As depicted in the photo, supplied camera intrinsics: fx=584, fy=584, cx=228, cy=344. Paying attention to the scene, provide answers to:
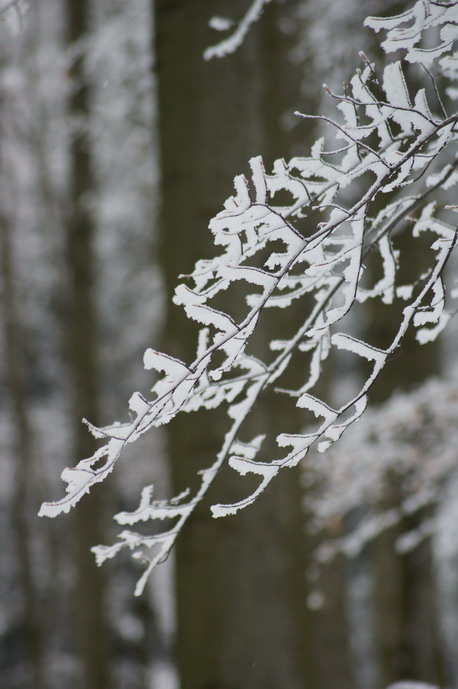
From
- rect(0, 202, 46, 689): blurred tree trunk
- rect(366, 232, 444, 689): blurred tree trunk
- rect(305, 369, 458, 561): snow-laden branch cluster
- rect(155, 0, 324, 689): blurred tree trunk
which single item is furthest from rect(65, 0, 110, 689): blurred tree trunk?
rect(155, 0, 324, 689): blurred tree trunk

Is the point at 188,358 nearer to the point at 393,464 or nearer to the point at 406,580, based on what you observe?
the point at 393,464

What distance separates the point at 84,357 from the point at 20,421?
88.9 inches

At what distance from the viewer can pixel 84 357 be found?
4715 millimetres

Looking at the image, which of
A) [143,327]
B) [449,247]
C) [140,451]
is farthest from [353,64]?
[140,451]

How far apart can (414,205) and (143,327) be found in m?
7.93

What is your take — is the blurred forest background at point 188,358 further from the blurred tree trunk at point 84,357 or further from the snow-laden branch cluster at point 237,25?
the snow-laden branch cluster at point 237,25

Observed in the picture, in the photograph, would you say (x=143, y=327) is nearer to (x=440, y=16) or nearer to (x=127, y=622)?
(x=127, y=622)

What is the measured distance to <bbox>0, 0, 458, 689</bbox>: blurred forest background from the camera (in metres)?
1.59

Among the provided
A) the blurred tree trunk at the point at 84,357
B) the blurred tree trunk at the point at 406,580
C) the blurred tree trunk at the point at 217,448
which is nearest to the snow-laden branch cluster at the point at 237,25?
the blurred tree trunk at the point at 217,448

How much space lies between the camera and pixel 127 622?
29.6 feet

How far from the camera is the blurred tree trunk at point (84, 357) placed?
4.58m

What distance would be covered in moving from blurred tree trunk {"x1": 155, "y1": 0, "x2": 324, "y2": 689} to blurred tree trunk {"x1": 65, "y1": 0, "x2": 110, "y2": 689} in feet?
9.56

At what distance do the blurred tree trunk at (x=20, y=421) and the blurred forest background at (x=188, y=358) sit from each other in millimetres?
30

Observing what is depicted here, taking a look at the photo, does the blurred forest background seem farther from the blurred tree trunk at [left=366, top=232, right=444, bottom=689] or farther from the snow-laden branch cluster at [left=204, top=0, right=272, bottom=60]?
the snow-laden branch cluster at [left=204, top=0, right=272, bottom=60]
